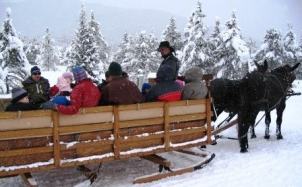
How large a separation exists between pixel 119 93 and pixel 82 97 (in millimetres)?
661

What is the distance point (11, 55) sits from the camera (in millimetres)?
22359

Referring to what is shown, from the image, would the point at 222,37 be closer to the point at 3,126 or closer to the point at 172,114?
the point at 172,114

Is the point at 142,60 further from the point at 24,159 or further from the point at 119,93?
the point at 24,159

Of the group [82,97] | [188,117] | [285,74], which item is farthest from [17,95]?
[285,74]

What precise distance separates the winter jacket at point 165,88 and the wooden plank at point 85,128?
46.8 inches

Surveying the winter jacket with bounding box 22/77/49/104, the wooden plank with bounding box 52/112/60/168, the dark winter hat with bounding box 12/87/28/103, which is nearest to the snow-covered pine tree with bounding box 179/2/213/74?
the winter jacket with bounding box 22/77/49/104

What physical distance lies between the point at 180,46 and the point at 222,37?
24.2ft

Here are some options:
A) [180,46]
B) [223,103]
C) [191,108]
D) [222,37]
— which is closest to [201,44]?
[222,37]

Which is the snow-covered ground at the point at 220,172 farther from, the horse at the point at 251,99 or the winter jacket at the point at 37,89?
the winter jacket at the point at 37,89

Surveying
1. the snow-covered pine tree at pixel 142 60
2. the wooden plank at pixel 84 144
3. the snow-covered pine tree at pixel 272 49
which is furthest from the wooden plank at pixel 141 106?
the snow-covered pine tree at pixel 272 49

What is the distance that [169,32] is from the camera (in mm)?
36094

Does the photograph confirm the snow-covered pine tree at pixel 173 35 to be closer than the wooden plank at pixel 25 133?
No

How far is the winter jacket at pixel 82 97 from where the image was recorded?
461cm

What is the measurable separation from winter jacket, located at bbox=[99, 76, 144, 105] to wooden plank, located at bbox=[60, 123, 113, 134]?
464 millimetres
